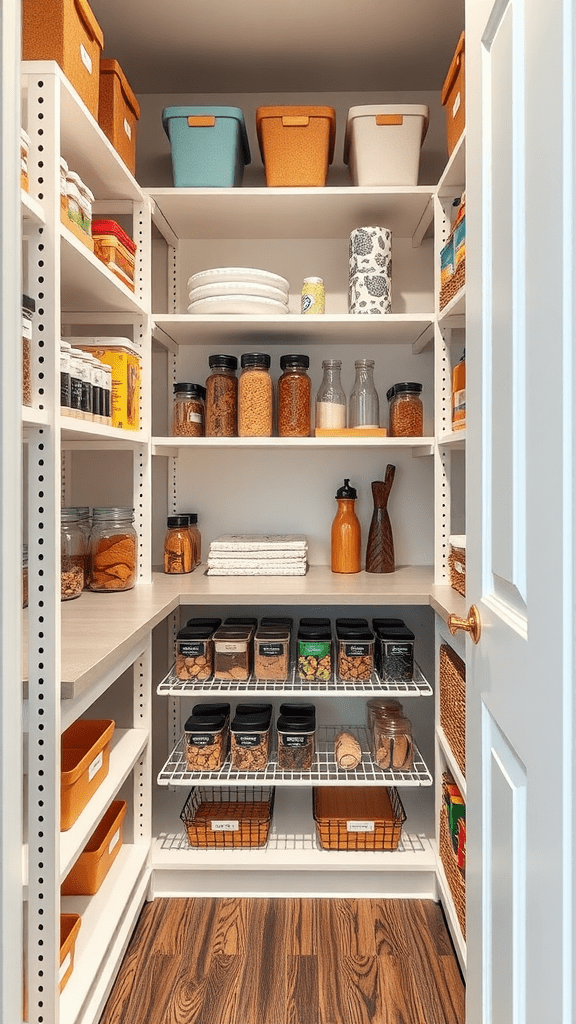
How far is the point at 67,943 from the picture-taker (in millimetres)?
1460

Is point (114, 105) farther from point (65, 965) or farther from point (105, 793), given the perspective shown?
point (65, 965)

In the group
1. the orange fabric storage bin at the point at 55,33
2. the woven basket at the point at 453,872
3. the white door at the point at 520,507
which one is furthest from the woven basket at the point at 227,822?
the orange fabric storage bin at the point at 55,33

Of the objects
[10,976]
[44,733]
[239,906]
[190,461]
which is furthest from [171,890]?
[10,976]

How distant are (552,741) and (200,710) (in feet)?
5.31

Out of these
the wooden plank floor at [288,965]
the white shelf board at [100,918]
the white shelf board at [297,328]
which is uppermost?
the white shelf board at [297,328]

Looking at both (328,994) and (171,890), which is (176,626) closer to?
(171,890)

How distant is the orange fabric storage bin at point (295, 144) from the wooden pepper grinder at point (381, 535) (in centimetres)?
91

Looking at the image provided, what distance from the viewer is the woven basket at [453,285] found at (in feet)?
5.65

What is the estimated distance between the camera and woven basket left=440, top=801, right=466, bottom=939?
1.69m

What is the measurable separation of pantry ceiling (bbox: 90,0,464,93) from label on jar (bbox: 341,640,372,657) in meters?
1.72

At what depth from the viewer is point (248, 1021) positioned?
5.25ft

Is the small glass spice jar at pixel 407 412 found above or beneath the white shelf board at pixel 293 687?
above

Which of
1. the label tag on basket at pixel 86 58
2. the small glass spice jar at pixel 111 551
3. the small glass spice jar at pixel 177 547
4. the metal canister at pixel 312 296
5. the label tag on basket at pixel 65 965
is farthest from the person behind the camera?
the small glass spice jar at pixel 177 547

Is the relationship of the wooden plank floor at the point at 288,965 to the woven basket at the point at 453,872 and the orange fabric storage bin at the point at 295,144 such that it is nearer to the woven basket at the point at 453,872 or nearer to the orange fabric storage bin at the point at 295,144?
the woven basket at the point at 453,872
